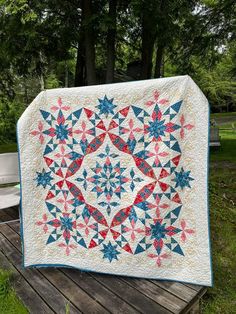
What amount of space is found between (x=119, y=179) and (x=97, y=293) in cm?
85

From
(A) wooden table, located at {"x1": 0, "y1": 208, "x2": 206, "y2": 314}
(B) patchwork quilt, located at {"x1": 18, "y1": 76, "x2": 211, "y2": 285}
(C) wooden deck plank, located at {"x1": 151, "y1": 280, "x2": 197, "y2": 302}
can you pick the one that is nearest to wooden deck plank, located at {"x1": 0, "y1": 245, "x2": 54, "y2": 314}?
(A) wooden table, located at {"x1": 0, "y1": 208, "x2": 206, "y2": 314}

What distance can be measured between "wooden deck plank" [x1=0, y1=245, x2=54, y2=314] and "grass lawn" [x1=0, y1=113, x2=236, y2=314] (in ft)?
0.17

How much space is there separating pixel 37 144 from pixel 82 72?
5269mm

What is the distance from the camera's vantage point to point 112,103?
226 centimetres

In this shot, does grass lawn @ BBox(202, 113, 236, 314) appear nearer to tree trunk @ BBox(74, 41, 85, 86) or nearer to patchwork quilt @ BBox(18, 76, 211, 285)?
patchwork quilt @ BBox(18, 76, 211, 285)

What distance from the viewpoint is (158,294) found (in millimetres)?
2186

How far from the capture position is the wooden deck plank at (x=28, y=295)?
2131 mm

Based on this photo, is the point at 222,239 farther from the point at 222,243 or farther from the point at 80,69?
the point at 80,69

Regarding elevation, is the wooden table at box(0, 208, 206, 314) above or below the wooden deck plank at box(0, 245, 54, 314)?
above

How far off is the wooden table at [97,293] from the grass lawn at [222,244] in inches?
5.6

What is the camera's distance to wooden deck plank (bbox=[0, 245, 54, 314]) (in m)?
2.13

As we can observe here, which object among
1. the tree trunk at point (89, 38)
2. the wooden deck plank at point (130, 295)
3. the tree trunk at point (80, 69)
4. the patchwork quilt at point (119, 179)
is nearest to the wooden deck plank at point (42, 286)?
the patchwork quilt at point (119, 179)

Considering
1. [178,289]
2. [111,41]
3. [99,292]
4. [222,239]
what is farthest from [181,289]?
[111,41]

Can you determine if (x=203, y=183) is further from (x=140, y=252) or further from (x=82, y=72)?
(x=82, y=72)
